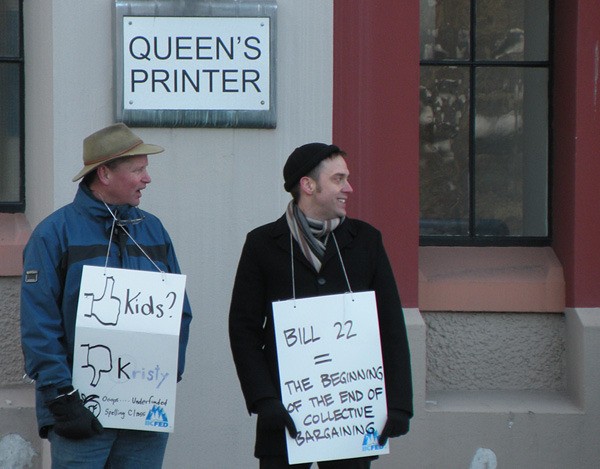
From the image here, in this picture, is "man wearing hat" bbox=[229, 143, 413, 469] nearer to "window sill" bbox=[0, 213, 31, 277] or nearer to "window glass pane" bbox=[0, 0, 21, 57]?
"window sill" bbox=[0, 213, 31, 277]

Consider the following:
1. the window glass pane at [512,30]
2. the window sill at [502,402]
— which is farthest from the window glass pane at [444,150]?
the window sill at [502,402]

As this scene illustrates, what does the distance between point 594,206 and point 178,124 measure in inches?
85.7

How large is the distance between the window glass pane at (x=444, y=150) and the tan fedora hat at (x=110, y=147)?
2.41 meters

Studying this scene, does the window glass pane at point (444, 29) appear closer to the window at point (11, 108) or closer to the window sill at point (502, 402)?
Result: the window sill at point (502, 402)

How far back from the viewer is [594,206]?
584cm

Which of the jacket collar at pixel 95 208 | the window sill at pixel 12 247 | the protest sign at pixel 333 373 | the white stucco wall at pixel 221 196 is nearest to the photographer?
the protest sign at pixel 333 373

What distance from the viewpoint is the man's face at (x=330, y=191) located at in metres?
3.97

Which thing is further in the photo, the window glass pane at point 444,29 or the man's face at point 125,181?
the window glass pane at point 444,29

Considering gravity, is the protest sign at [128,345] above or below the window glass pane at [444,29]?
below

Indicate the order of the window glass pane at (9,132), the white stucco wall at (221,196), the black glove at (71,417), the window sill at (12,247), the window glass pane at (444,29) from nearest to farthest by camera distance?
1. the black glove at (71,417)
2. the white stucco wall at (221,196)
3. the window sill at (12,247)
4. the window glass pane at (9,132)
5. the window glass pane at (444,29)

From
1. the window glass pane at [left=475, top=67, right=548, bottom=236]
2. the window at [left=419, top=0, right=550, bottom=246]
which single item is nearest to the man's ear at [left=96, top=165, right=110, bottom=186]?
the window at [left=419, top=0, right=550, bottom=246]

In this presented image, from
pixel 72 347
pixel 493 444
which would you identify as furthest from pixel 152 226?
pixel 493 444

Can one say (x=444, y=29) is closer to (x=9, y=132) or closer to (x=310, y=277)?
(x=9, y=132)

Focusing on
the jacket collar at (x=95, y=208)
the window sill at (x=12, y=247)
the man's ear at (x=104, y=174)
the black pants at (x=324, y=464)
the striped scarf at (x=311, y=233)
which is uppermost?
the man's ear at (x=104, y=174)
